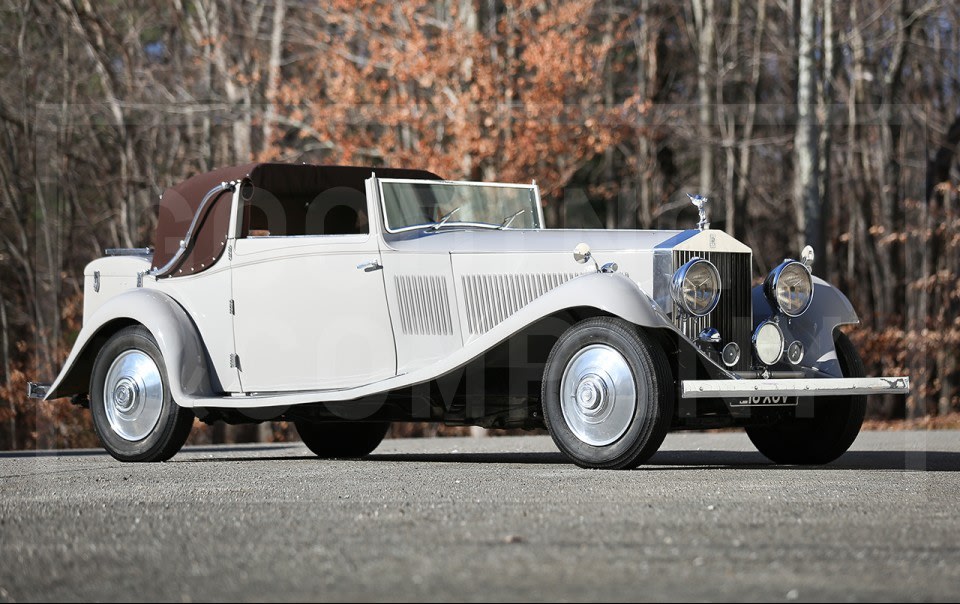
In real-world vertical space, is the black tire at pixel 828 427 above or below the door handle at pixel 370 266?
below

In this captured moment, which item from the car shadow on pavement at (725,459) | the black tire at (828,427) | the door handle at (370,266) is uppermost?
the door handle at (370,266)

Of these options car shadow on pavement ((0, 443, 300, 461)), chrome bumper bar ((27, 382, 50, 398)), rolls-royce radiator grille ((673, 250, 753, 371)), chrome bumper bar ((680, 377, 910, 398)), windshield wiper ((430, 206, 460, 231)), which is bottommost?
car shadow on pavement ((0, 443, 300, 461))

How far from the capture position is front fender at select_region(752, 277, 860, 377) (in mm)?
8148

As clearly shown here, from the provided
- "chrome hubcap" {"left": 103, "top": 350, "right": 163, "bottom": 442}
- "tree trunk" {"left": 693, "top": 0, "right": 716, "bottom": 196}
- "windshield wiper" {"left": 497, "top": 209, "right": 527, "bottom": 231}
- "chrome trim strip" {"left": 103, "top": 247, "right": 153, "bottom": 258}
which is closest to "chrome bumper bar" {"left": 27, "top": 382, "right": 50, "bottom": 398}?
"chrome hubcap" {"left": 103, "top": 350, "right": 163, "bottom": 442}

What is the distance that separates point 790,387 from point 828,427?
1.25m

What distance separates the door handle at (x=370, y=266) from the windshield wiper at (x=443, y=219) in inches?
21.1

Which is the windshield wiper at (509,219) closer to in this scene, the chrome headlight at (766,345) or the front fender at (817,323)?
the front fender at (817,323)

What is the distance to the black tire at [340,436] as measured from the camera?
401 inches

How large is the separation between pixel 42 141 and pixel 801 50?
1259 centimetres

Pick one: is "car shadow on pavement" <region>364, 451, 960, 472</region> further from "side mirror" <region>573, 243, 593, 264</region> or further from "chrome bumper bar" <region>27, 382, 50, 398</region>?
"chrome bumper bar" <region>27, 382, 50, 398</region>

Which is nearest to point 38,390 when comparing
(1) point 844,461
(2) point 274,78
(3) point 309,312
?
(3) point 309,312

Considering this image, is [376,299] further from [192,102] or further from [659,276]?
[192,102]

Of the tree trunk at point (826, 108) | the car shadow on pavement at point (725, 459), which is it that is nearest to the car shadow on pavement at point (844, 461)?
the car shadow on pavement at point (725, 459)

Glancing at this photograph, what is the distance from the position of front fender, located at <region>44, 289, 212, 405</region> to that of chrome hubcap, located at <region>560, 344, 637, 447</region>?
277cm
